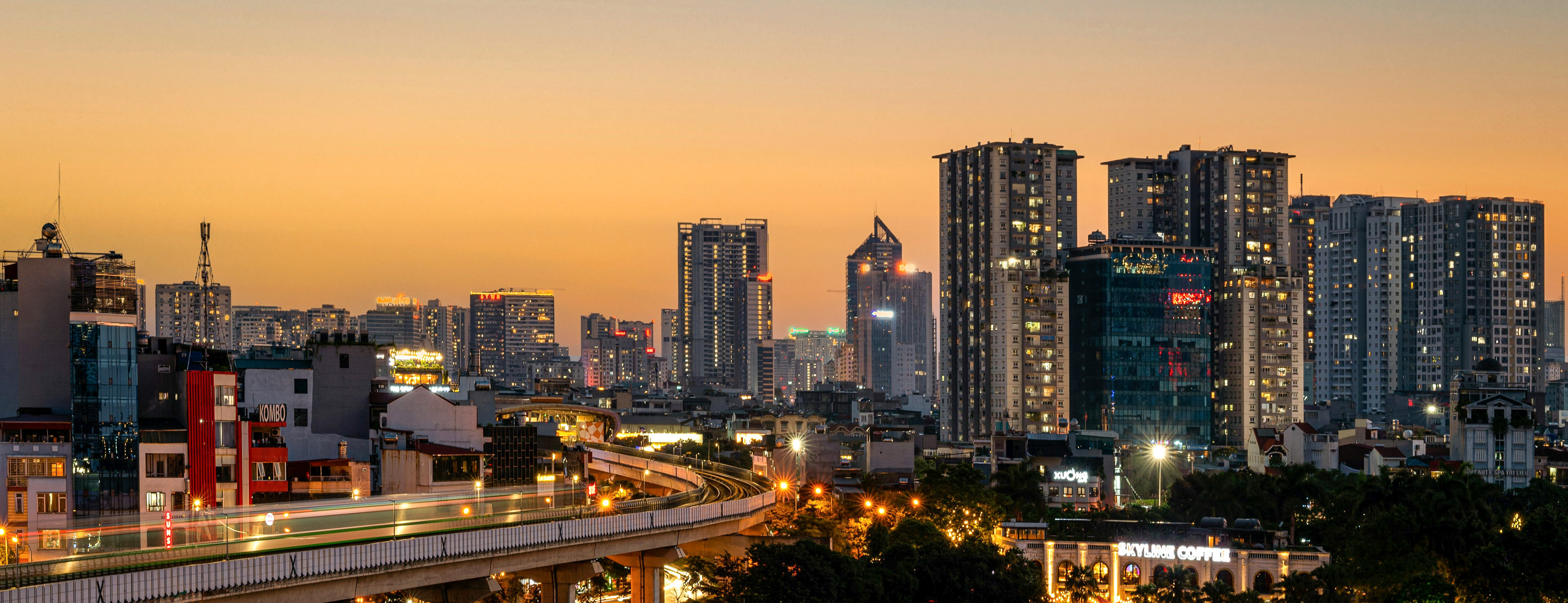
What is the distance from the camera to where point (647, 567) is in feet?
258

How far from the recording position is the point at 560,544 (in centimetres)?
6769

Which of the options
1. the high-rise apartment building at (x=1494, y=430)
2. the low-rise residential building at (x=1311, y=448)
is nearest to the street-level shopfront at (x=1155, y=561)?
the high-rise apartment building at (x=1494, y=430)

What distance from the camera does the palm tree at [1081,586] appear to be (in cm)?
9862

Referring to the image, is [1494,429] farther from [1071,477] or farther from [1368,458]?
[1071,477]

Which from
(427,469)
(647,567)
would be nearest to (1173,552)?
(647,567)

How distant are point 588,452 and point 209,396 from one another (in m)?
46.1

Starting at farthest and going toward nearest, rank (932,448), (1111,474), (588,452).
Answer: (932,448) → (1111,474) → (588,452)

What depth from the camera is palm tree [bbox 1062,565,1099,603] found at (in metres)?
98.6

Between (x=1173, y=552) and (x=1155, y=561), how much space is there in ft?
4.17

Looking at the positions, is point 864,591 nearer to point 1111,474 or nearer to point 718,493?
point 718,493

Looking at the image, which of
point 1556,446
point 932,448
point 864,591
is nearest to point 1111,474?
point 932,448

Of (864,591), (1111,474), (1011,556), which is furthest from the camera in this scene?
(1111,474)

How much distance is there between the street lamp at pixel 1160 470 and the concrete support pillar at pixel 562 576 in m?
90.4

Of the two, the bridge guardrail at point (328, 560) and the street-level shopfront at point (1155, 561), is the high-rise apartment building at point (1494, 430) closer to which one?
the street-level shopfront at point (1155, 561)
